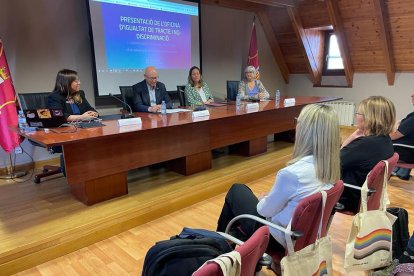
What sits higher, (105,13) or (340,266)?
(105,13)

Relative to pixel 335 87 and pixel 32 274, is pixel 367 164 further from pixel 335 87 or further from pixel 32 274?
pixel 335 87

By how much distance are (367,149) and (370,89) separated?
174 inches

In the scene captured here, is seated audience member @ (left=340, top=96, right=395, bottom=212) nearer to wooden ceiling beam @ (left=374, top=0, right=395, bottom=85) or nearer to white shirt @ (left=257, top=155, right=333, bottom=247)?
white shirt @ (left=257, top=155, right=333, bottom=247)

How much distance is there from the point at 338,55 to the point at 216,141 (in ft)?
13.4

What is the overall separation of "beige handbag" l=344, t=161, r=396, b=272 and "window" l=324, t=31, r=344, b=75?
490cm

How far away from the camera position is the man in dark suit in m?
3.38

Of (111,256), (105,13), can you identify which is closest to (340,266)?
(111,256)

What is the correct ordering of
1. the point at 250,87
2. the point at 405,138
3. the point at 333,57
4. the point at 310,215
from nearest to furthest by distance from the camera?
the point at 310,215 → the point at 405,138 → the point at 250,87 → the point at 333,57

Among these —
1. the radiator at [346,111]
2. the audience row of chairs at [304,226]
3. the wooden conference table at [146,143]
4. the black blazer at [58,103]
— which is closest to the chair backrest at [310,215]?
the audience row of chairs at [304,226]

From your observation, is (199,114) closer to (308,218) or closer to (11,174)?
(308,218)

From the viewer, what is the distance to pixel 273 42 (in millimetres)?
6148

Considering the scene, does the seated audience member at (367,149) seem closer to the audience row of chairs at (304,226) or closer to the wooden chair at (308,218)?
the audience row of chairs at (304,226)

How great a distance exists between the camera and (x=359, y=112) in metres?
2.00

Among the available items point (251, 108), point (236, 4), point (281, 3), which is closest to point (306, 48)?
point (281, 3)
